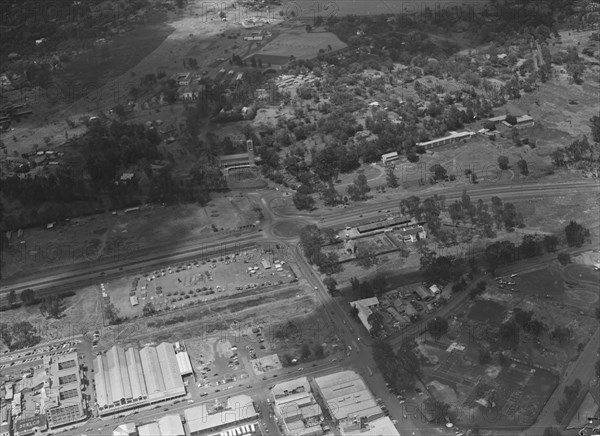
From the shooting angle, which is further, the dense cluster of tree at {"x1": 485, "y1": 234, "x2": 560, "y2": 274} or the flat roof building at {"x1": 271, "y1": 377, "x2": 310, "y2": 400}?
the dense cluster of tree at {"x1": 485, "y1": 234, "x2": 560, "y2": 274}

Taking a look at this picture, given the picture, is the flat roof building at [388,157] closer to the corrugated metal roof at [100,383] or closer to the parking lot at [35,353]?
the parking lot at [35,353]

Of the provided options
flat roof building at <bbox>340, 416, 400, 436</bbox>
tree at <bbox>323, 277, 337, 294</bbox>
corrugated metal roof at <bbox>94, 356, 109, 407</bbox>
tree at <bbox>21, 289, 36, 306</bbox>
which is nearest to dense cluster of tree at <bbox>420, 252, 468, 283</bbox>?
tree at <bbox>323, 277, 337, 294</bbox>

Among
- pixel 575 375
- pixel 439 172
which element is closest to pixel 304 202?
pixel 439 172

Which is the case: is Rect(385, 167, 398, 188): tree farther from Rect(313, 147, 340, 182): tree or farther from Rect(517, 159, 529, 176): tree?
Rect(517, 159, 529, 176): tree

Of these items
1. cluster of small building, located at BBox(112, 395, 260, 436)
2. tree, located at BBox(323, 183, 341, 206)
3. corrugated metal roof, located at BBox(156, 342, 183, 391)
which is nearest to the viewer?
cluster of small building, located at BBox(112, 395, 260, 436)

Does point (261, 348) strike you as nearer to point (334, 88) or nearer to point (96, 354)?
point (96, 354)
